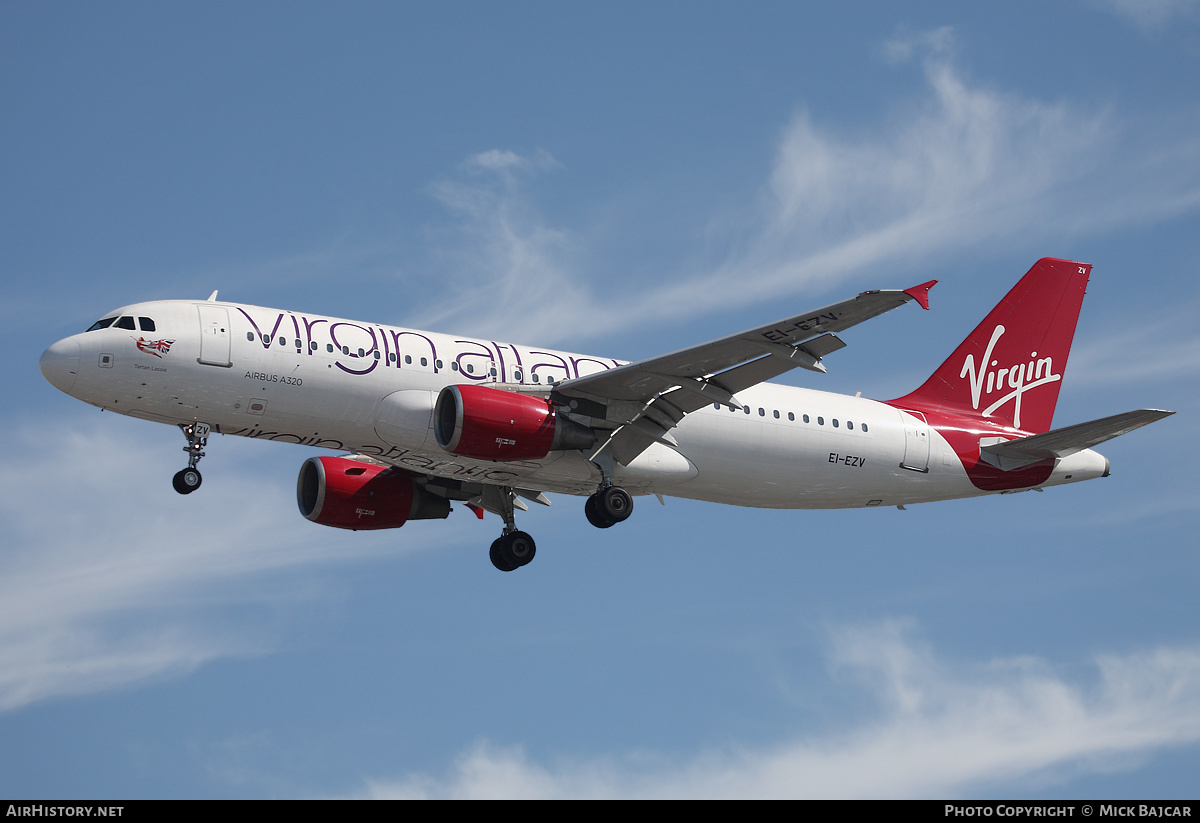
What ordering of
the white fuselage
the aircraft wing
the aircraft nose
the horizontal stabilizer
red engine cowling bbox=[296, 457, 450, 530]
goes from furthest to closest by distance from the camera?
red engine cowling bbox=[296, 457, 450, 530] → the horizontal stabilizer → the white fuselage → the aircraft nose → the aircraft wing

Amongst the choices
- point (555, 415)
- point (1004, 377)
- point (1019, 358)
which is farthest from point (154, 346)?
point (1019, 358)

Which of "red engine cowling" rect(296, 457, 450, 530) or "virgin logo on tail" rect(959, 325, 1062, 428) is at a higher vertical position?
"virgin logo on tail" rect(959, 325, 1062, 428)

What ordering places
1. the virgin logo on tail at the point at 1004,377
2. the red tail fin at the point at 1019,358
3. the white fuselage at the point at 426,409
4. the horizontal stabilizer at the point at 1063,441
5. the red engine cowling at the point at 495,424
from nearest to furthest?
the white fuselage at the point at 426,409, the red engine cowling at the point at 495,424, the horizontal stabilizer at the point at 1063,441, the red tail fin at the point at 1019,358, the virgin logo on tail at the point at 1004,377

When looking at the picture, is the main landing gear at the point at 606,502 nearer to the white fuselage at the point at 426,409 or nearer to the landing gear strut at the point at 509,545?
the white fuselage at the point at 426,409

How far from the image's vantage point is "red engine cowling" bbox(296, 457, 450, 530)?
35.4 m

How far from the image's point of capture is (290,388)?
29.4 meters

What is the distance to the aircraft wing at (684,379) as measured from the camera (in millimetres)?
27781

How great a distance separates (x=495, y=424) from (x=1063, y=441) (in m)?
15.0

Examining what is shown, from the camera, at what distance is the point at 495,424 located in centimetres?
2962

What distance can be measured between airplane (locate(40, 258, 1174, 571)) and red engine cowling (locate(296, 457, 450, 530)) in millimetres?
53

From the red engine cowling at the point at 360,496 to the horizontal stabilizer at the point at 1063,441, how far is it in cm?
1503

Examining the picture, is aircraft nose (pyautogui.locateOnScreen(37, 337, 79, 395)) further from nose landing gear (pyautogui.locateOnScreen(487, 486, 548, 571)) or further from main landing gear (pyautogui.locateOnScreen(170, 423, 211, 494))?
nose landing gear (pyautogui.locateOnScreen(487, 486, 548, 571))

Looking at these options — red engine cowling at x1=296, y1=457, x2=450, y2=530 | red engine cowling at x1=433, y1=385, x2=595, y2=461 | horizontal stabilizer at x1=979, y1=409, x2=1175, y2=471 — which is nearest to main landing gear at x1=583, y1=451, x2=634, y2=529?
red engine cowling at x1=433, y1=385, x2=595, y2=461

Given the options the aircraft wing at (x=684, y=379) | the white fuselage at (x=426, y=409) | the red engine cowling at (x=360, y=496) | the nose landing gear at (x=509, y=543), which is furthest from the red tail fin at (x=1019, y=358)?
the red engine cowling at (x=360, y=496)
